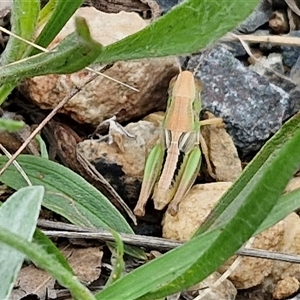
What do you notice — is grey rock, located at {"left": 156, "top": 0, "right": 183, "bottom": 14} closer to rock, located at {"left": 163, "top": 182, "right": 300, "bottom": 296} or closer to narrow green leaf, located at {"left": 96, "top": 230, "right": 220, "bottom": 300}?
rock, located at {"left": 163, "top": 182, "right": 300, "bottom": 296}

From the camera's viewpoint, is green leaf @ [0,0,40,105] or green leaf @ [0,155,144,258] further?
green leaf @ [0,155,144,258]

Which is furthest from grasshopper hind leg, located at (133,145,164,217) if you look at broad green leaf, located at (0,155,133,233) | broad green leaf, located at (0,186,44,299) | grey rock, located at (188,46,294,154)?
broad green leaf, located at (0,186,44,299)

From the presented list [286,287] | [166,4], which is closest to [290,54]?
[166,4]

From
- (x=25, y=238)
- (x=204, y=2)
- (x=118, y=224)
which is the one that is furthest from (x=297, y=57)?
(x=25, y=238)

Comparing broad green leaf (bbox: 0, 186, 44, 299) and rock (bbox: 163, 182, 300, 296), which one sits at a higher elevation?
broad green leaf (bbox: 0, 186, 44, 299)

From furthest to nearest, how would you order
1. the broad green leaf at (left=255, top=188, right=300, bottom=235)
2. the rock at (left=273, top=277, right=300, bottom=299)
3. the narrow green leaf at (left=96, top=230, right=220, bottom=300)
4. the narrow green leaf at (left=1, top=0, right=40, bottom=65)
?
1. the rock at (left=273, top=277, right=300, bottom=299)
2. the narrow green leaf at (left=1, top=0, right=40, bottom=65)
3. the broad green leaf at (left=255, top=188, right=300, bottom=235)
4. the narrow green leaf at (left=96, top=230, right=220, bottom=300)
